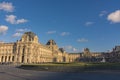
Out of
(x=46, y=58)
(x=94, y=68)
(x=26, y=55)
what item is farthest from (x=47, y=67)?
(x=46, y=58)

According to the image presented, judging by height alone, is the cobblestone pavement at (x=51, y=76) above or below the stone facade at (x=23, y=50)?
below

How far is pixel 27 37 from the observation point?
15975 centimetres

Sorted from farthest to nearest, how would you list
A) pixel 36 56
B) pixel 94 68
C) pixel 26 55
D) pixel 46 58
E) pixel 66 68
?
pixel 46 58
pixel 36 56
pixel 26 55
pixel 94 68
pixel 66 68

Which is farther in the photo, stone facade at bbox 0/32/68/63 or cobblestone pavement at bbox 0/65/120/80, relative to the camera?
stone facade at bbox 0/32/68/63

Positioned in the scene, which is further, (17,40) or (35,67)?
(17,40)

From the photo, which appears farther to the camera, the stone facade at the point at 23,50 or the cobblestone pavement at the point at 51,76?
the stone facade at the point at 23,50

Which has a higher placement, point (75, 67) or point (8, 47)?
point (8, 47)

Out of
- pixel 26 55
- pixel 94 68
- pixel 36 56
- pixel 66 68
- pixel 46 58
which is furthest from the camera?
pixel 46 58

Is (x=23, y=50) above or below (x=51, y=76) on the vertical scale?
above

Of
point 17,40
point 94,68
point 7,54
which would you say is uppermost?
point 17,40

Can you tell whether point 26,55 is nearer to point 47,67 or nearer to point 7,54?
point 7,54

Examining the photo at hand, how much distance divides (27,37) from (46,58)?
4385cm

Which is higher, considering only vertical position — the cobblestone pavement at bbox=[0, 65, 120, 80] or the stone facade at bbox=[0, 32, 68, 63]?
the stone facade at bbox=[0, 32, 68, 63]

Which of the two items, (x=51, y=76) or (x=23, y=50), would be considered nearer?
(x=51, y=76)
